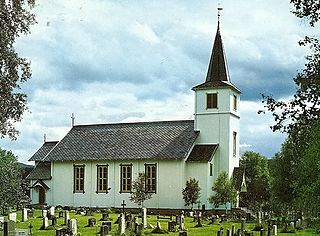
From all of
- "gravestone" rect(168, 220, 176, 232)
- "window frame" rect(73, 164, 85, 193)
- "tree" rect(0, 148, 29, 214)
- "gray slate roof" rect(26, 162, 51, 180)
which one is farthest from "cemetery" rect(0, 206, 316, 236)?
"gray slate roof" rect(26, 162, 51, 180)

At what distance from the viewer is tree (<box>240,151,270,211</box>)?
61162mm

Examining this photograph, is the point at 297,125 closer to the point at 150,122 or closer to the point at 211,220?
the point at 211,220

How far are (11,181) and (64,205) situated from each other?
31.4m

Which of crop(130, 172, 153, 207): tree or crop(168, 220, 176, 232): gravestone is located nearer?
crop(168, 220, 176, 232): gravestone

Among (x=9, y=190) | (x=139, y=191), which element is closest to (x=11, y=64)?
(x=9, y=190)

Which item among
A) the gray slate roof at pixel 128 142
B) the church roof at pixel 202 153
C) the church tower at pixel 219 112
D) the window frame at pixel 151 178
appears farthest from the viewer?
the church tower at pixel 219 112

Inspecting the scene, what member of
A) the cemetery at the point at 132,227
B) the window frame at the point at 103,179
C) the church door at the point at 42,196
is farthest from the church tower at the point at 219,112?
the church door at the point at 42,196

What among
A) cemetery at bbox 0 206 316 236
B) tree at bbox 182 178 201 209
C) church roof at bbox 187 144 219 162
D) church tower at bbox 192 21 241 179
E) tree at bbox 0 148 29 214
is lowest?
cemetery at bbox 0 206 316 236

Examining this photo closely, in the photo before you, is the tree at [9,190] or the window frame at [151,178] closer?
the tree at [9,190]

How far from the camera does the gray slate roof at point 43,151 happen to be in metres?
65.1

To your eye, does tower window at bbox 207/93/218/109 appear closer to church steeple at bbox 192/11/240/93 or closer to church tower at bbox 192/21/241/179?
church tower at bbox 192/21/241/179

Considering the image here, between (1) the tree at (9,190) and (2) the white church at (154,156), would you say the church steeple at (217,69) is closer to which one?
(2) the white church at (154,156)

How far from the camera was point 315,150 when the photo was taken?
21156 millimetres

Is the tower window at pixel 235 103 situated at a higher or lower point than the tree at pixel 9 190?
higher
